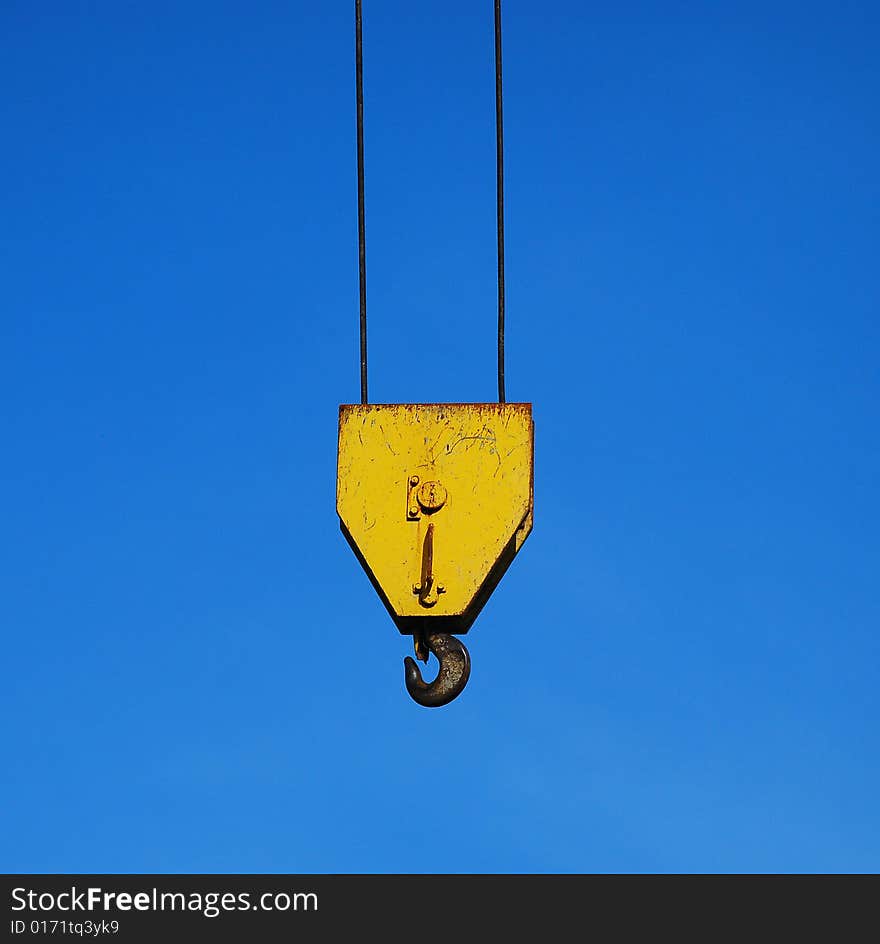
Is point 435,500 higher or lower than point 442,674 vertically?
higher

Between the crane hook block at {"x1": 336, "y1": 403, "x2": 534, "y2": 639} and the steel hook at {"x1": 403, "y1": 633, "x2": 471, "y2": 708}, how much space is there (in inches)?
2.3

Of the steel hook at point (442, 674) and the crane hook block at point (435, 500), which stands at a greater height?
the crane hook block at point (435, 500)

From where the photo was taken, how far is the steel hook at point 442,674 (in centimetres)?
683

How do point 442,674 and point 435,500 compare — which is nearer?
point 442,674

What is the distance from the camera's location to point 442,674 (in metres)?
6.85

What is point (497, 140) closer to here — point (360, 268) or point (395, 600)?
point (360, 268)

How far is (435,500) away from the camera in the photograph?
7016 mm

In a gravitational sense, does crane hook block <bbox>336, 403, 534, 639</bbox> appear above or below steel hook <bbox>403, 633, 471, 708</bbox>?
above

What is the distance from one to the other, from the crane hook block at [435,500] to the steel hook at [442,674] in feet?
0.19

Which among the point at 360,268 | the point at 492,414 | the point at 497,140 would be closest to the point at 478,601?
the point at 492,414

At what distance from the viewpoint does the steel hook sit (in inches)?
269

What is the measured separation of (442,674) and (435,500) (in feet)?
2.15

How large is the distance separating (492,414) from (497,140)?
1.17m

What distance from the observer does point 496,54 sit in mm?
7586
